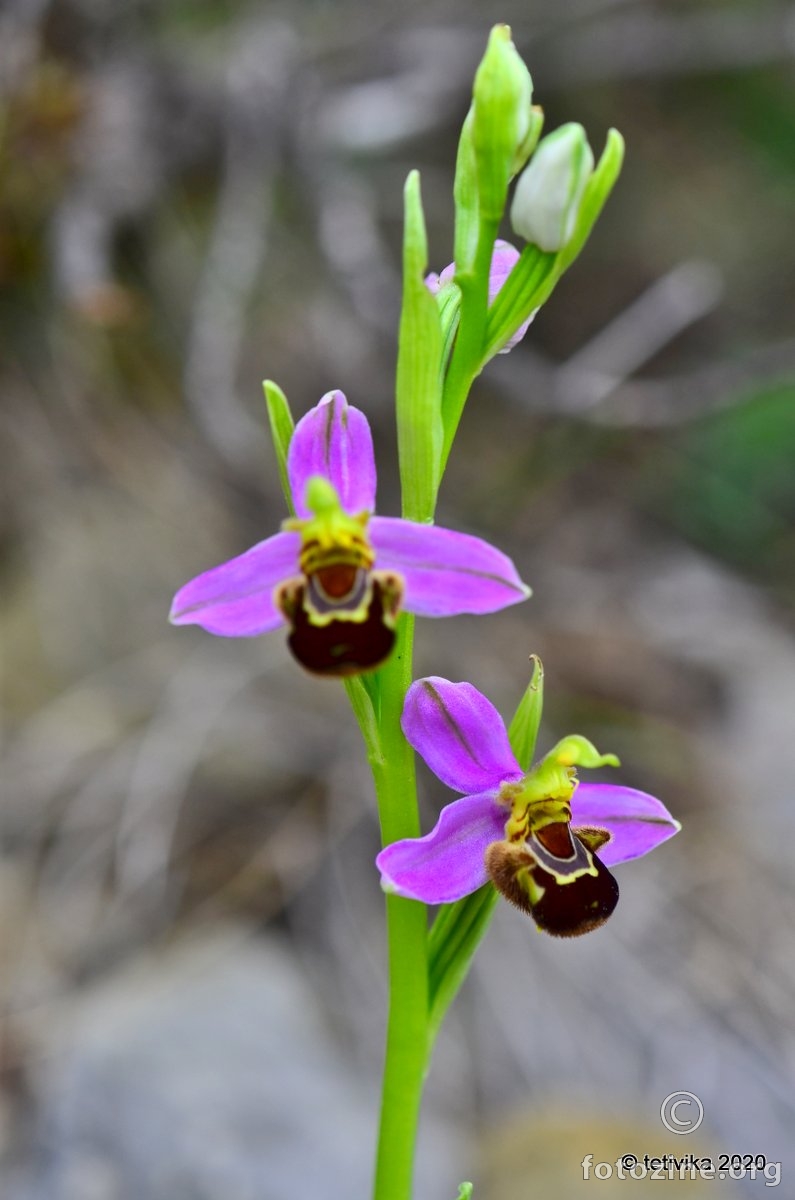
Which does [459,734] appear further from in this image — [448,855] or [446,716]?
[448,855]

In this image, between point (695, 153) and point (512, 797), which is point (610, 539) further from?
point (512, 797)


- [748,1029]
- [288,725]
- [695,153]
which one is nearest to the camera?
[748,1029]

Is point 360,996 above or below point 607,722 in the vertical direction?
below

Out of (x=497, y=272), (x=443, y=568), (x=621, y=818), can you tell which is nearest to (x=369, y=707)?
(x=443, y=568)

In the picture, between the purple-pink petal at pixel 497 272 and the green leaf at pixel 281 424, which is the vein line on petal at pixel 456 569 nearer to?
the green leaf at pixel 281 424

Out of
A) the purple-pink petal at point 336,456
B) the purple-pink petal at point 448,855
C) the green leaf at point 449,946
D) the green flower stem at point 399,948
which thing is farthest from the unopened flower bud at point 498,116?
the green leaf at point 449,946

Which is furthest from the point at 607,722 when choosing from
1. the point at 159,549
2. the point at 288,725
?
the point at 159,549
